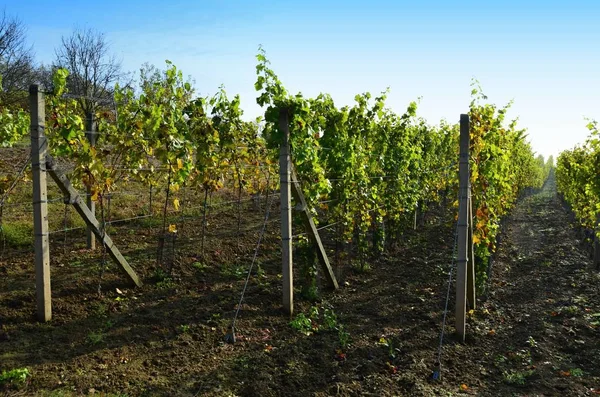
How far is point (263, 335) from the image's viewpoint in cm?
511

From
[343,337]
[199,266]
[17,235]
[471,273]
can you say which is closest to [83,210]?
[199,266]

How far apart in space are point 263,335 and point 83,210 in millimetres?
2692

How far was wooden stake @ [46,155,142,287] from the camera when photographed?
485 cm

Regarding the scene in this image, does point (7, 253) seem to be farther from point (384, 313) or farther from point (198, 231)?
point (384, 313)

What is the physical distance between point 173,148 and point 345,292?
359 centimetres

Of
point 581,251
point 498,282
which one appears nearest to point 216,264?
point 498,282

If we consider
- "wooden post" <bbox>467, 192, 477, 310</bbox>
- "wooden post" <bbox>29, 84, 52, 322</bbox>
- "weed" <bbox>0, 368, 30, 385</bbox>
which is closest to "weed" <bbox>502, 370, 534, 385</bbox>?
"wooden post" <bbox>467, 192, 477, 310</bbox>

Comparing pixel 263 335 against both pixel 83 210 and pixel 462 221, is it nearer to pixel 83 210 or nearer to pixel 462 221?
pixel 83 210

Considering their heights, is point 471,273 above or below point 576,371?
above

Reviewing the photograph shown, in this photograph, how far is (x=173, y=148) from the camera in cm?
586

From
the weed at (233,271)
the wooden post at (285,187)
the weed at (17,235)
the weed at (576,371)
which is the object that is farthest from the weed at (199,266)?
the weed at (576,371)

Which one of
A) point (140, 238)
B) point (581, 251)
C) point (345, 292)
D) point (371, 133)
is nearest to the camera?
point (345, 292)

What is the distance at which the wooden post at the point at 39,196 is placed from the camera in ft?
15.0

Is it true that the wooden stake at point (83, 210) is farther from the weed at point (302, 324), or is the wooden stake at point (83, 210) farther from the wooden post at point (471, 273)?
the wooden post at point (471, 273)
